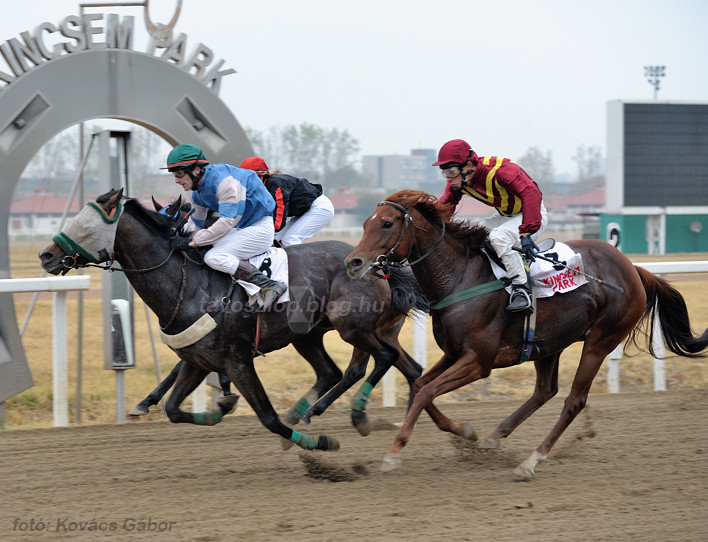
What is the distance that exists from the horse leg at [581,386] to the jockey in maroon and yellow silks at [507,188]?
34.2 inches

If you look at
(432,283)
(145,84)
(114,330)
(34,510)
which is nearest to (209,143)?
(145,84)

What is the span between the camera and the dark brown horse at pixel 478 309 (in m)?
4.12

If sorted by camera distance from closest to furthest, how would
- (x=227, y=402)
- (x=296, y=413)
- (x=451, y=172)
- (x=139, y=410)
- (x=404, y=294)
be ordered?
(x=451, y=172), (x=227, y=402), (x=296, y=413), (x=404, y=294), (x=139, y=410)

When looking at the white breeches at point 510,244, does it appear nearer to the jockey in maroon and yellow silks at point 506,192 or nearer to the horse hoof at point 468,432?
the jockey in maroon and yellow silks at point 506,192

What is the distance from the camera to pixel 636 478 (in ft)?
13.8

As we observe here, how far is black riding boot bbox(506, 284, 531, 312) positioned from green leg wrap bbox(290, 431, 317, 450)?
1324 millimetres

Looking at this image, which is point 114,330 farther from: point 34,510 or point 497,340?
point 497,340

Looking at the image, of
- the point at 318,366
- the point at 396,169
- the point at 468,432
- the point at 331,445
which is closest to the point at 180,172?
the point at 318,366

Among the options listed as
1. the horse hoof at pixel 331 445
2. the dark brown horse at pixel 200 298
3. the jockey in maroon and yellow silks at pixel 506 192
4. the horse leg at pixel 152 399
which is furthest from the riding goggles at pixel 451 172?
the horse leg at pixel 152 399

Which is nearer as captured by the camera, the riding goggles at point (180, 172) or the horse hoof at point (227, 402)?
the riding goggles at point (180, 172)

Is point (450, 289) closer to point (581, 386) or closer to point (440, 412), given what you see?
point (440, 412)

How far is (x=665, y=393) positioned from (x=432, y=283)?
3.25 metres

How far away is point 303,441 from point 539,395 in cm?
157

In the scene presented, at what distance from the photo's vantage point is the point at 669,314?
521 centimetres
